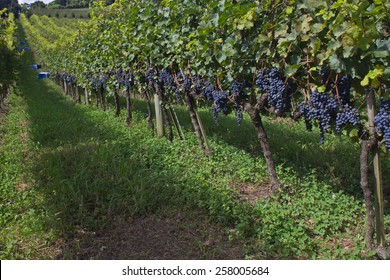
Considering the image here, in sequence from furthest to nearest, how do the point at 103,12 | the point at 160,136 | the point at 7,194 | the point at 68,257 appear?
the point at 103,12 < the point at 160,136 < the point at 7,194 < the point at 68,257

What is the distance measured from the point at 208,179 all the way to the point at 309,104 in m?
1.85

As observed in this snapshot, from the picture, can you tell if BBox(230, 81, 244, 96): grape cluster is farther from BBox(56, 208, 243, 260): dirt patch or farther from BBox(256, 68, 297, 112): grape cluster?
BBox(56, 208, 243, 260): dirt patch

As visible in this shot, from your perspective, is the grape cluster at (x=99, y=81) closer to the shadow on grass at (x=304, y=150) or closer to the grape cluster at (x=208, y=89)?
the shadow on grass at (x=304, y=150)

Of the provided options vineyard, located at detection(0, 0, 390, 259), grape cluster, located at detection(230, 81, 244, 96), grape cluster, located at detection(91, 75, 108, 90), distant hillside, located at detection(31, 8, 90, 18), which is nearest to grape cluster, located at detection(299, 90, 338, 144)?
vineyard, located at detection(0, 0, 390, 259)

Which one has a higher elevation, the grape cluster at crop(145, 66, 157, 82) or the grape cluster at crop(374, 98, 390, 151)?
the grape cluster at crop(145, 66, 157, 82)

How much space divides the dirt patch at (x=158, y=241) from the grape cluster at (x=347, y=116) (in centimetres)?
137

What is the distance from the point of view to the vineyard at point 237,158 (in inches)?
119

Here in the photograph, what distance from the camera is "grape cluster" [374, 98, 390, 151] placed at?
2.69 metres

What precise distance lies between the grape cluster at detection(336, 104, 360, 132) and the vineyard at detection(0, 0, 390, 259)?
0.04ft

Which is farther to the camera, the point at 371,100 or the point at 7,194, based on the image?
the point at 7,194

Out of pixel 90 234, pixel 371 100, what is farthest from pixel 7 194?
pixel 371 100

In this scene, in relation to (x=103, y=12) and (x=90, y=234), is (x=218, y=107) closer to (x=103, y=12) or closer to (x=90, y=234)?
(x=90, y=234)

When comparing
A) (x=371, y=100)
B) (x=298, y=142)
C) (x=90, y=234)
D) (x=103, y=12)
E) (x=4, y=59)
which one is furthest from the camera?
(x=4, y=59)

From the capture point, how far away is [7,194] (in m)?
4.44
